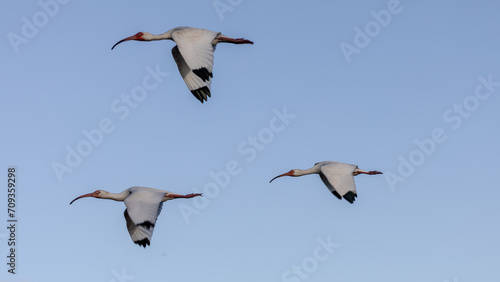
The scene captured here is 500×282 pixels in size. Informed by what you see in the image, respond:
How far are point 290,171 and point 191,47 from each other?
13.0 meters

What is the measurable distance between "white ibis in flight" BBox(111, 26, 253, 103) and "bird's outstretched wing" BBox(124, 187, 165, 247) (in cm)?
282

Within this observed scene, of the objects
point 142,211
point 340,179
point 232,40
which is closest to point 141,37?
point 232,40

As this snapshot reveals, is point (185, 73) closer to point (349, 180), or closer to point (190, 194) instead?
point (190, 194)

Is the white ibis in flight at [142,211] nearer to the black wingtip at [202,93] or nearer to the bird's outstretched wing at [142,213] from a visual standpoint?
the bird's outstretched wing at [142,213]

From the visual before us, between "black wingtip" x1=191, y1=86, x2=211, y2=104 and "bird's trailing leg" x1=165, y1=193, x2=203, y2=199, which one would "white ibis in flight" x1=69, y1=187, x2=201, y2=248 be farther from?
"black wingtip" x1=191, y1=86, x2=211, y2=104

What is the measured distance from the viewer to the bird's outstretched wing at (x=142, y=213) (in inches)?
954

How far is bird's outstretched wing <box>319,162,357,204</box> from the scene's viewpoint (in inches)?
1222

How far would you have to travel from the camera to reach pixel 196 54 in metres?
24.4

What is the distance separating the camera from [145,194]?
85.8 ft

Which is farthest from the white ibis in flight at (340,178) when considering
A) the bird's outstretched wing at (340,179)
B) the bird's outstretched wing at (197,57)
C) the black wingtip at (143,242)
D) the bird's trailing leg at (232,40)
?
the black wingtip at (143,242)

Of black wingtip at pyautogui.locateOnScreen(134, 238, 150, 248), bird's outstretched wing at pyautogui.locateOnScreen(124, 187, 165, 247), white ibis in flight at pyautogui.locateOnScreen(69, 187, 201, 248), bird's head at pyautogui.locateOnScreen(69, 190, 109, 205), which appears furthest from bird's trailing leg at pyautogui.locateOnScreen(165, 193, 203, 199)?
black wingtip at pyautogui.locateOnScreen(134, 238, 150, 248)

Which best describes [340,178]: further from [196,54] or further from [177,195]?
[196,54]

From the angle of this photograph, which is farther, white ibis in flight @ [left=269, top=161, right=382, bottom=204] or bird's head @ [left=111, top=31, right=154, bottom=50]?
white ibis in flight @ [left=269, top=161, right=382, bottom=204]

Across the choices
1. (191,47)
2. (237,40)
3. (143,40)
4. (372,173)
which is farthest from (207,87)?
(372,173)
